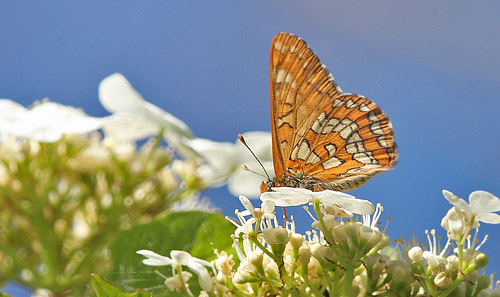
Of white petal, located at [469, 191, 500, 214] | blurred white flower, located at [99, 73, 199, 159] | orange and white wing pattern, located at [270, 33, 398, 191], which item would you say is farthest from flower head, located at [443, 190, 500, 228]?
blurred white flower, located at [99, 73, 199, 159]

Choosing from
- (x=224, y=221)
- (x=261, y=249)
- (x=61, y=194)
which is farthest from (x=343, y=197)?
(x=61, y=194)

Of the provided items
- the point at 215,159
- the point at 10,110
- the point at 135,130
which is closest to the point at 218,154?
the point at 215,159

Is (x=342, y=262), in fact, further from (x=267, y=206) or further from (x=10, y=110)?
(x=10, y=110)

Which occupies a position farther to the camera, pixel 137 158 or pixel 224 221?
pixel 137 158

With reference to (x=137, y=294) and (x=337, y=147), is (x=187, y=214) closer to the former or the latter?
(x=137, y=294)

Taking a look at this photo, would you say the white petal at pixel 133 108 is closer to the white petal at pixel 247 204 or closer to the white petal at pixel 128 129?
the white petal at pixel 128 129

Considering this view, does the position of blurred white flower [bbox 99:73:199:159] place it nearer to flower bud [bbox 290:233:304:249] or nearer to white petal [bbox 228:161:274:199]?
white petal [bbox 228:161:274:199]

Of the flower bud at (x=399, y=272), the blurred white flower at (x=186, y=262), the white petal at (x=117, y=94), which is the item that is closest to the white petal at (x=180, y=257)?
the blurred white flower at (x=186, y=262)
